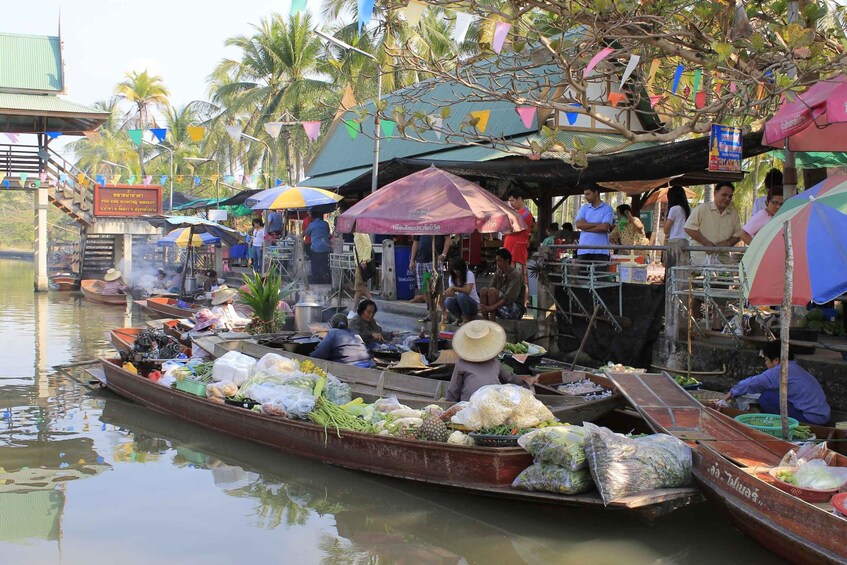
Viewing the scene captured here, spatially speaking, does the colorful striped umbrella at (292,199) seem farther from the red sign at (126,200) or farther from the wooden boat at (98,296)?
the red sign at (126,200)

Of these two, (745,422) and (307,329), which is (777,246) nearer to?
(745,422)

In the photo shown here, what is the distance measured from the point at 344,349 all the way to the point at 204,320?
4863 millimetres

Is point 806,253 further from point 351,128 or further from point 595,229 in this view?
point 351,128

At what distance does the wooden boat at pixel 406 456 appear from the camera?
6844 millimetres

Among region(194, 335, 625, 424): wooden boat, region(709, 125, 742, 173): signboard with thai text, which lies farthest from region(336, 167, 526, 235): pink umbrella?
region(709, 125, 742, 173): signboard with thai text

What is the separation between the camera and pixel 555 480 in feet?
22.6

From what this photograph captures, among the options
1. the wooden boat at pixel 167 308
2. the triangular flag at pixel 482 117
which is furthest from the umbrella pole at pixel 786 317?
the wooden boat at pixel 167 308

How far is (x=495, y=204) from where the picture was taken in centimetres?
1051

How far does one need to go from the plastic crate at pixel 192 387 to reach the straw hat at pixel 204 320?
9.54 feet

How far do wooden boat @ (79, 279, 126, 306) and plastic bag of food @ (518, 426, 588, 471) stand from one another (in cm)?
2106

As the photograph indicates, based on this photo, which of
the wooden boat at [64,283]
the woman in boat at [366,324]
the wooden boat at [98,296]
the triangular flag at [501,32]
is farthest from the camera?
the wooden boat at [64,283]

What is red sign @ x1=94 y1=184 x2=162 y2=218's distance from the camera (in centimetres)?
3027

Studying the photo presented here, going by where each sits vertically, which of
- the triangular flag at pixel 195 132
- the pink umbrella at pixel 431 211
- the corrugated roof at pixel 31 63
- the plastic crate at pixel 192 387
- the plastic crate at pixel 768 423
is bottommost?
the plastic crate at pixel 192 387

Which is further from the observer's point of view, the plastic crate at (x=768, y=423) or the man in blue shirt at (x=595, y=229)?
A: the man in blue shirt at (x=595, y=229)
